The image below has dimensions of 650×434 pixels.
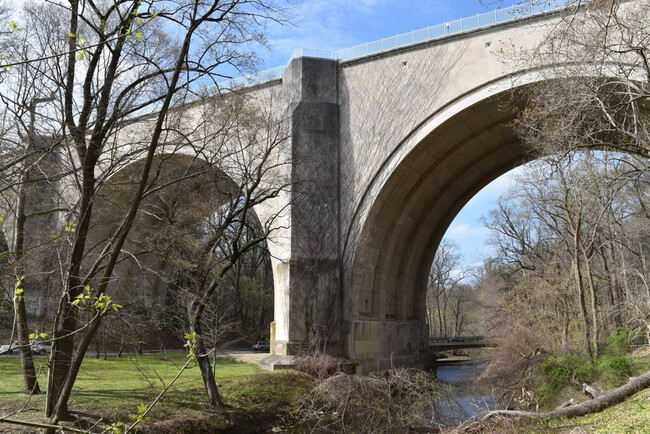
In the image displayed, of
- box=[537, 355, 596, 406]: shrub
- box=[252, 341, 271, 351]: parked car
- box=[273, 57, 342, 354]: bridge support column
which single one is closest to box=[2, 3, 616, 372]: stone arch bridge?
box=[273, 57, 342, 354]: bridge support column

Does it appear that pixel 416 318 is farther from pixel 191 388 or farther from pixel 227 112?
pixel 227 112

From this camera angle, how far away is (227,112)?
15219mm

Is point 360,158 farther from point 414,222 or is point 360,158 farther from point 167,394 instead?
point 167,394

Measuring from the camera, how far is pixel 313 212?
68.3ft

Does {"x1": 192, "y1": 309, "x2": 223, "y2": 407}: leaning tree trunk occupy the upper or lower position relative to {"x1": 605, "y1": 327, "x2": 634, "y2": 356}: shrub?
lower

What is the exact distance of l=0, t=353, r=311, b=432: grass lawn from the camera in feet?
40.6

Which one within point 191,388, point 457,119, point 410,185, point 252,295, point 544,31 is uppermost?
point 544,31

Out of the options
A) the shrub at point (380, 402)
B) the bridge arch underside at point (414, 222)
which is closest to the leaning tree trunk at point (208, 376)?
the shrub at point (380, 402)

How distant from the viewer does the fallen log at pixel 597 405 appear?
10141mm

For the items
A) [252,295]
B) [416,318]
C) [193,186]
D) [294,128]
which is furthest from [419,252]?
[252,295]

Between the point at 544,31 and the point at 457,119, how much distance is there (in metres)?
3.80

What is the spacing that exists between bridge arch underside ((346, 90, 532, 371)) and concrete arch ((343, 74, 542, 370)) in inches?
1.5

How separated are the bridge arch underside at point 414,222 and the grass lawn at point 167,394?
4366mm

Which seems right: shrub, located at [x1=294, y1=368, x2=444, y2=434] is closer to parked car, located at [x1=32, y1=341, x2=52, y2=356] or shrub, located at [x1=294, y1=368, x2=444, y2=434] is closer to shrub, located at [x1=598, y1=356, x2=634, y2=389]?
shrub, located at [x1=598, y1=356, x2=634, y2=389]
